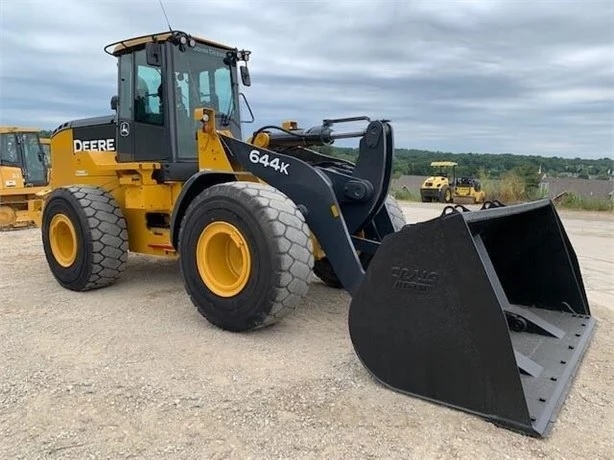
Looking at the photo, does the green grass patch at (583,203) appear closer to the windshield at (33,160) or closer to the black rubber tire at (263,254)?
the windshield at (33,160)

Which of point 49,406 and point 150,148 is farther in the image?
point 150,148

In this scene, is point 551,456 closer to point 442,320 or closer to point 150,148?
point 442,320

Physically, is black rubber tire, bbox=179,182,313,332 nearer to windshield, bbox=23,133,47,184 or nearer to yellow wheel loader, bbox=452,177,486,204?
windshield, bbox=23,133,47,184

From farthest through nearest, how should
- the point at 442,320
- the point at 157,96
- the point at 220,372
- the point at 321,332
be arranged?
the point at 157,96
the point at 321,332
the point at 220,372
the point at 442,320

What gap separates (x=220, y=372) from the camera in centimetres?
351

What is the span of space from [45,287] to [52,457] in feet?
12.1

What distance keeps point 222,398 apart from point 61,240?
11.8 feet

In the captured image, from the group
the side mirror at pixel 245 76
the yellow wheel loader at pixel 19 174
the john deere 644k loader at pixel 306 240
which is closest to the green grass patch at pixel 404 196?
the yellow wheel loader at pixel 19 174

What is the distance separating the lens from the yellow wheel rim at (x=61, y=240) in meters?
5.78

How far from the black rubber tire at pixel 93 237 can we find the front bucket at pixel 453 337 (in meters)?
3.04

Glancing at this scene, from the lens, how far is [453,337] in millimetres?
2982

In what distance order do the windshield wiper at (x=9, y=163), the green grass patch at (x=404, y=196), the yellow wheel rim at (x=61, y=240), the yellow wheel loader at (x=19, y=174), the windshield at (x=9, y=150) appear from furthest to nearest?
the green grass patch at (x=404, y=196), the windshield at (x=9, y=150), the windshield wiper at (x=9, y=163), the yellow wheel loader at (x=19, y=174), the yellow wheel rim at (x=61, y=240)

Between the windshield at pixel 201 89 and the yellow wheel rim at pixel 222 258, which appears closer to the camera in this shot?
the yellow wheel rim at pixel 222 258

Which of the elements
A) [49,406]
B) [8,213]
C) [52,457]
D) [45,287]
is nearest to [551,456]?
[52,457]
